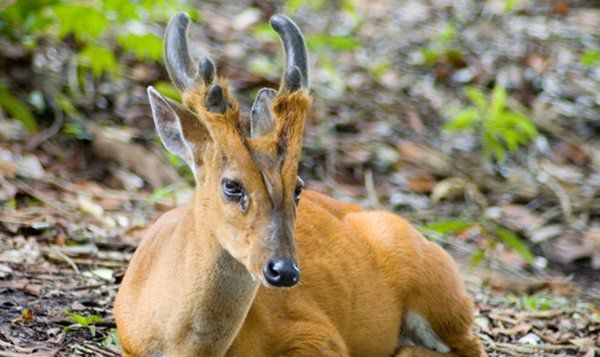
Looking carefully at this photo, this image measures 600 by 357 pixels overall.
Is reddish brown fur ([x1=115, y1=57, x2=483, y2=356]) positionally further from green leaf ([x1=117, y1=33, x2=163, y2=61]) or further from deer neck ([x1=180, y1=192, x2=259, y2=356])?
green leaf ([x1=117, y1=33, x2=163, y2=61])

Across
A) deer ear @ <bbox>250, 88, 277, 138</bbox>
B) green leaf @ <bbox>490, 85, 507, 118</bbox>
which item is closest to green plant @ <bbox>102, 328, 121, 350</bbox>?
deer ear @ <bbox>250, 88, 277, 138</bbox>

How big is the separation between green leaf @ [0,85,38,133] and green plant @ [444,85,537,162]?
3.95 metres

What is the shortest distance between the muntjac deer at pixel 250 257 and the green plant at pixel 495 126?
5.07 meters

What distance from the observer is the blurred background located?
719 cm

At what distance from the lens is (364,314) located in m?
6.00

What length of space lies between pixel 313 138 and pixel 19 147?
9.67 ft

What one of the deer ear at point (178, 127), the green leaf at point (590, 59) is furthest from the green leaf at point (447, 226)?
the green leaf at point (590, 59)

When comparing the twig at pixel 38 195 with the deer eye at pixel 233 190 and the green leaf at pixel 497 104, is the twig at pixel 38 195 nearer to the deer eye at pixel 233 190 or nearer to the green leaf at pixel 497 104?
the deer eye at pixel 233 190

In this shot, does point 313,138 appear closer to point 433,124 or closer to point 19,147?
point 433,124

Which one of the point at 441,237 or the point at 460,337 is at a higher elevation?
the point at 460,337

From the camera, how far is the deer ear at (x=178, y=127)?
16.1ft

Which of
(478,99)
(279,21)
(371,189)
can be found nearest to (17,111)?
(371,189)

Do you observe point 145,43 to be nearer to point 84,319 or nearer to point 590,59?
point 84,319

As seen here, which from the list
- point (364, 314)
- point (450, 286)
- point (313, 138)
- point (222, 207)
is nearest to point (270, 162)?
point (222, 207)
